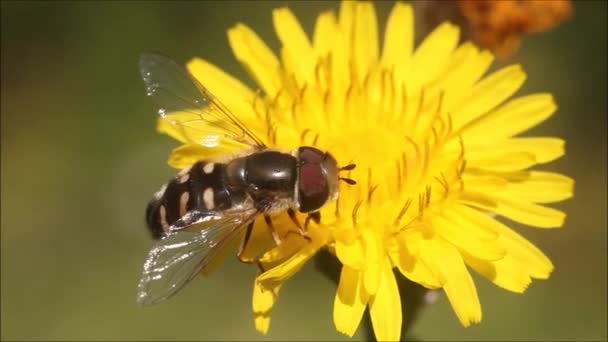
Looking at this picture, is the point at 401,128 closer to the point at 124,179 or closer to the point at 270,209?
the point at 270,209

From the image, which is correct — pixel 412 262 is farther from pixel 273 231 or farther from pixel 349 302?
pixel 273 231

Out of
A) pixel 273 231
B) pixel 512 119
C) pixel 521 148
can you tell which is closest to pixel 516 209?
pixel 521 148

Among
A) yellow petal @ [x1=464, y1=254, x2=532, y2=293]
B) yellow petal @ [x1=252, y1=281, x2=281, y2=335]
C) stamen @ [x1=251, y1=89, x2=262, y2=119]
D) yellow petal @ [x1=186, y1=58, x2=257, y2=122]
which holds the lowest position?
yellow petal @ [x1=464, y1=254, x2=532, y2=293]

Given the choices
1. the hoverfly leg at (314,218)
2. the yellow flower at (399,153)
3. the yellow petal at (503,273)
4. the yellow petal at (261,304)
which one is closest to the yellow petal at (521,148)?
the yellow flower at (399,153)

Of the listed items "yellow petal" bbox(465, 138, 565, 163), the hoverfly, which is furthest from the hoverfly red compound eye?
"yellow petal" bbox(465, 138, 565, 163)

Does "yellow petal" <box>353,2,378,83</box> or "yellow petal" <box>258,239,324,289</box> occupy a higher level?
"yellow petal" <box>353,2,378,83</box>

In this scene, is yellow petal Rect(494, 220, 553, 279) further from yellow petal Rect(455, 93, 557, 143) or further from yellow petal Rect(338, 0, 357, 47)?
yellow petal Rect(338, 0, 357, 47)

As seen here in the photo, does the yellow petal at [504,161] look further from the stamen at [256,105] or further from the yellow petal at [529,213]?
the stamen at [256,105]
